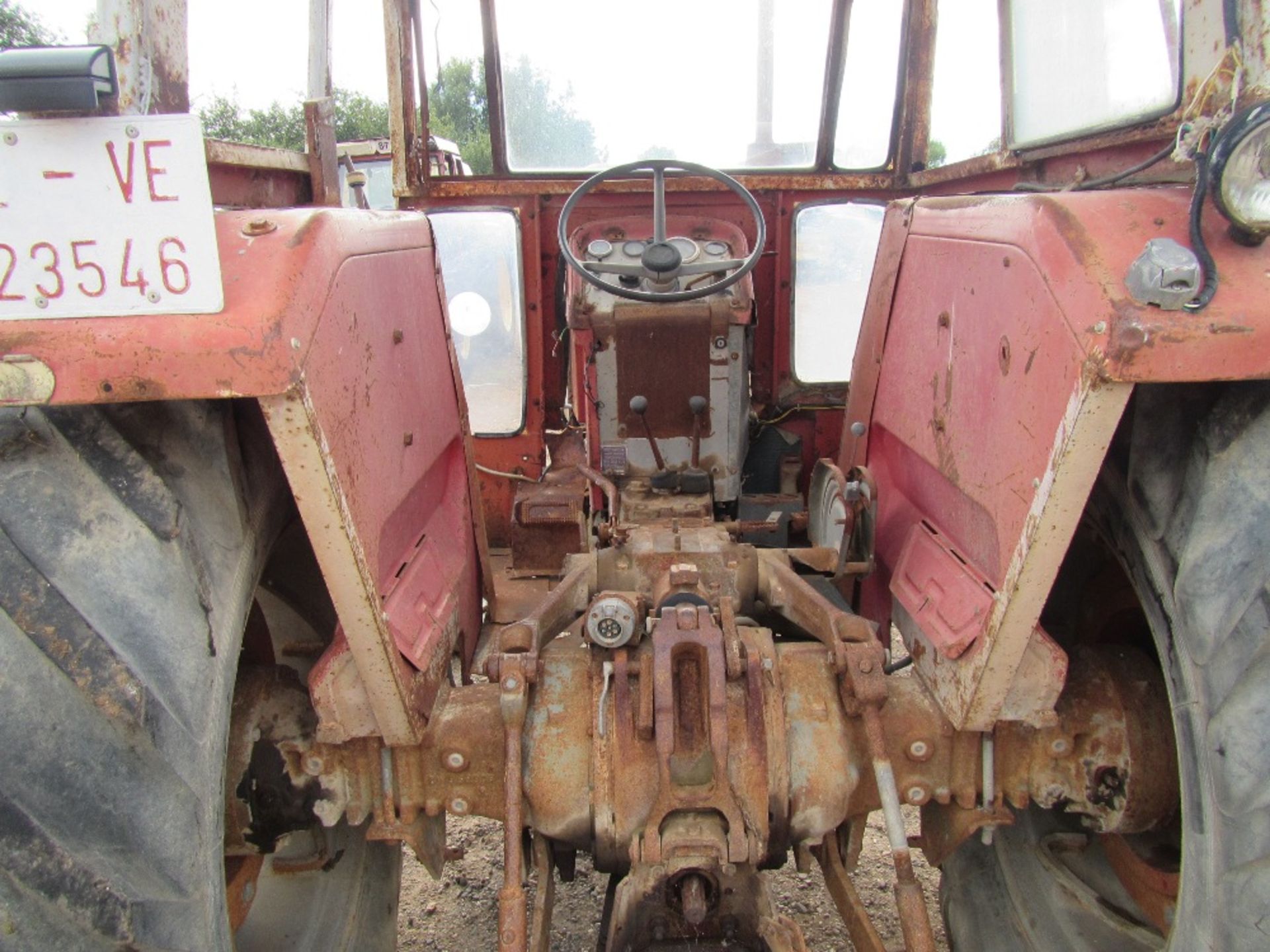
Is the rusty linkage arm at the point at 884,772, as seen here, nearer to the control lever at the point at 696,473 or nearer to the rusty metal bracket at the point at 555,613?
the rusty metal bracket at the point at 555,613

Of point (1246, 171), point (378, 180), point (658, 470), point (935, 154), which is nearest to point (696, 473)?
point (658, 470)

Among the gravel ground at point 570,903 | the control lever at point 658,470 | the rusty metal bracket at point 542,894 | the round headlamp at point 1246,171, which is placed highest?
the round headlamp at point 1246,171

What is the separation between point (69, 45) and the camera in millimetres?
998

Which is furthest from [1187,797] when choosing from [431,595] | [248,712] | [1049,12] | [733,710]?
[1049,12]

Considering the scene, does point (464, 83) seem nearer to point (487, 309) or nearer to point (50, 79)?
point (487, 309)

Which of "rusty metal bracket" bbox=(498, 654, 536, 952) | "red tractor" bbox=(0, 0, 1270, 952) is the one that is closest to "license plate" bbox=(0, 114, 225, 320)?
"red tractor" bbox=(0, 0, 1270, 952)

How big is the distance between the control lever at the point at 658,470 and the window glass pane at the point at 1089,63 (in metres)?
1.08

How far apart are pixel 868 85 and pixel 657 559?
1580 mm

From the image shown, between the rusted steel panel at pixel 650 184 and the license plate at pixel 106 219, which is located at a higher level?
the license plate at pixel 106 219

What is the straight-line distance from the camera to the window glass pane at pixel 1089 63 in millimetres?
1580

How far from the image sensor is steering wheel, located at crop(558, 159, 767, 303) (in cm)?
224

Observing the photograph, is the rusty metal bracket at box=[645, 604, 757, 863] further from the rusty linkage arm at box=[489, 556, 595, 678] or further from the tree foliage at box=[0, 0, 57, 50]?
the tree foliage at box=[0, 0, 57, 50]

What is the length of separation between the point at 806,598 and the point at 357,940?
3.41 ft

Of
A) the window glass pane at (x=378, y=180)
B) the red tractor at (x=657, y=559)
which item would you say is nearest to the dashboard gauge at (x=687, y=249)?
the red tractor at (x=657, y=559)
